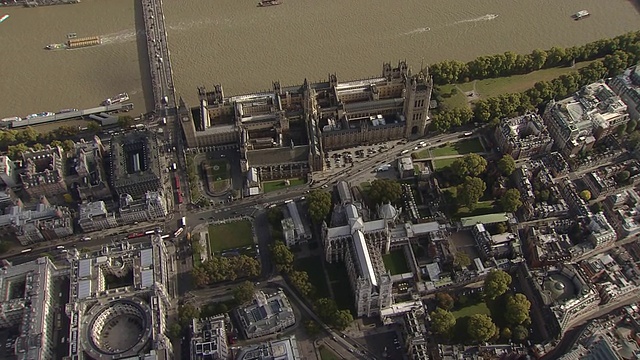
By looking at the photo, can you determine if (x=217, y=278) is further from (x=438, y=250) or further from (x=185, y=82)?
(x=185, y=82)

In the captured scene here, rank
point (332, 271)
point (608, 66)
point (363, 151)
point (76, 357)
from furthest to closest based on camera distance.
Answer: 1. point (608, 66)
2. point (363, 151)
3. point (332, 271)
4. point (76, 357)

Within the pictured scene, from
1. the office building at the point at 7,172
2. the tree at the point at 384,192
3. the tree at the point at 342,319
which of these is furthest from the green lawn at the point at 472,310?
the office building at the point at 7,172

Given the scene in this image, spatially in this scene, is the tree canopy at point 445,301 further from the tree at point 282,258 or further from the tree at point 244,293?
the tree at point 244,293

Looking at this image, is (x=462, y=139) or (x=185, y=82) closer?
(x=462, y=139)

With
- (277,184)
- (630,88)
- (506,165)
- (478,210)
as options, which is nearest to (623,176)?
(630,88)

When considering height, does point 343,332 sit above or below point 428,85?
below

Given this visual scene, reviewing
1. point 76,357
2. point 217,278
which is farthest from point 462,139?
point 76,357
